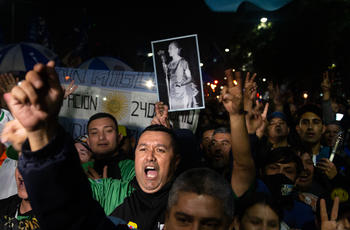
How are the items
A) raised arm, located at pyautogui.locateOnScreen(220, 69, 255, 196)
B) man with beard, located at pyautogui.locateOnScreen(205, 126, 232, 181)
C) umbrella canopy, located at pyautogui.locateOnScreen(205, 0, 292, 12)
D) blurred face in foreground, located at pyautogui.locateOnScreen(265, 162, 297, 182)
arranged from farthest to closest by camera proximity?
1. man with beard, located at pyautogui.locateOnScreen(205, 126, 232, 181)
2. umbrella canopy, located at pyautogui.locateOnScreen(205, 0, 292, 12)
3. blurred face in foreground, located at pyautogui.locateOnScreen(265, 162, 297, 182)
4. raised arm, located at pyautogui.locateOnScreen(220, 69, 255, 196)

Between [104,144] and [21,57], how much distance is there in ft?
12.4

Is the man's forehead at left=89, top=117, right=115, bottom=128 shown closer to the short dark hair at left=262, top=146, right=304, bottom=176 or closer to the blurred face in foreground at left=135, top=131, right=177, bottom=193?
the blurred face in foreground at left=135, top=131, right=177, bottom=193

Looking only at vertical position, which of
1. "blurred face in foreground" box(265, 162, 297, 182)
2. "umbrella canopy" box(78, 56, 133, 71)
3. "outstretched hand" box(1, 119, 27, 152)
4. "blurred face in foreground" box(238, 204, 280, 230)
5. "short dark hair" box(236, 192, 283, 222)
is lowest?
"blurred face in foreground" box(238, 204, 280, 230)

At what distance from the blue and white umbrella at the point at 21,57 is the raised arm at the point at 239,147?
5145 millimetres

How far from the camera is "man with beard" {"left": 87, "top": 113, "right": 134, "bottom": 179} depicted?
3754mm

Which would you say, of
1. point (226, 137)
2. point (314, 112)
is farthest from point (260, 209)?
point (314, 112)

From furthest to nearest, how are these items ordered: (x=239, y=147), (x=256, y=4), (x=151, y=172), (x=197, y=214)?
(x=256, y=4) → (x=151, y=172) → (x=239, y=147) → (x=197, y=214)

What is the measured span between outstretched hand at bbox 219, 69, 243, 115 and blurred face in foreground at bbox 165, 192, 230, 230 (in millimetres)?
648

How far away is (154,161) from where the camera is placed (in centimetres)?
272

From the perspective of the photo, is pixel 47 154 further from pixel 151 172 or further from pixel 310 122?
pixel 310 122

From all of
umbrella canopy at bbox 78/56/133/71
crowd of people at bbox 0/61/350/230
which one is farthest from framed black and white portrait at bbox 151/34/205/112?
umbrella canopy at bbox 78/56/133/71

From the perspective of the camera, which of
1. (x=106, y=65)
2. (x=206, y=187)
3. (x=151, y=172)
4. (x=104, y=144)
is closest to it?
(x=206, y=187)

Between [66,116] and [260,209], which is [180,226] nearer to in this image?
[260,209]

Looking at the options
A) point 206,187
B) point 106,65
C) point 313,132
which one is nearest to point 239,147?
point 206,187
